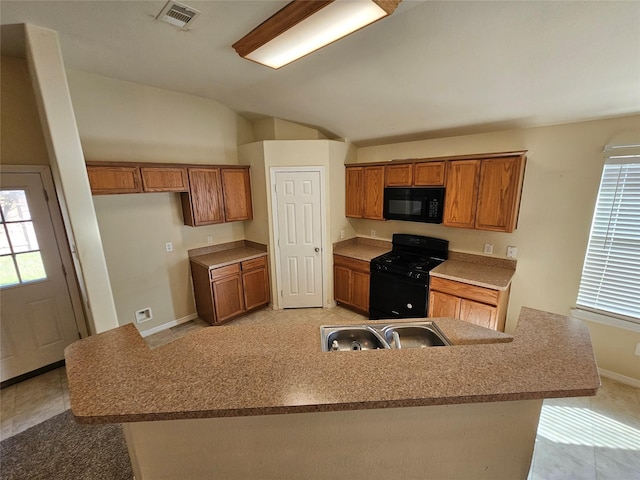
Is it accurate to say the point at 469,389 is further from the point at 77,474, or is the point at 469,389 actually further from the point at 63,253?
the point at 63,253

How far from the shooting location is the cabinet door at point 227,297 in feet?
11.3

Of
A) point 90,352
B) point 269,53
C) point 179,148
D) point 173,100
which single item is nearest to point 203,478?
point 90,352

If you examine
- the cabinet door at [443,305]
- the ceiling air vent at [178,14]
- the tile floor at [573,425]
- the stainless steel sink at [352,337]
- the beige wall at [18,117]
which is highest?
the ceiling air vent at [178,14]

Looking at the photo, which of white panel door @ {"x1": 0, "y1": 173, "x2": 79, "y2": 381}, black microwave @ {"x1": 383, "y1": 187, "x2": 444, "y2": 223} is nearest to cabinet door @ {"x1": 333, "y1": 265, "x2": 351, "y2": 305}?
black microwave @ {"x1": 383, "y1": 187, "x2": 444, "y2": 223}

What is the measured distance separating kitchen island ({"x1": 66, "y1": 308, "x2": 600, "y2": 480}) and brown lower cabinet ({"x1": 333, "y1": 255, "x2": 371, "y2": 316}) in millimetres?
2425

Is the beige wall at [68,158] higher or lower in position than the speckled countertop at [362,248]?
higher

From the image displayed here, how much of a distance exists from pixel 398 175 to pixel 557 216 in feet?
5.53

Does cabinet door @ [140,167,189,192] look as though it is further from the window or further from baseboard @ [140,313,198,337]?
the window

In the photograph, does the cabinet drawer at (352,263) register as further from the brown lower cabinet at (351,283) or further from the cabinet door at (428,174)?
the cabinet door at (428,174)

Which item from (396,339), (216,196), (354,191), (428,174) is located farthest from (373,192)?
(396,339)

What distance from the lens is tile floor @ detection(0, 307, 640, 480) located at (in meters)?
1.74

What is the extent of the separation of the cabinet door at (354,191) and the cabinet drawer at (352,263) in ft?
2.23

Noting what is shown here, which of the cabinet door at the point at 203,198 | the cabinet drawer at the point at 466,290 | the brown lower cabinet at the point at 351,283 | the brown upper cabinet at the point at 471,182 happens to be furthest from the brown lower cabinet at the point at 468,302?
the cabinet door at the point at 203,198

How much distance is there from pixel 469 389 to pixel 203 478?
3.84 feet
